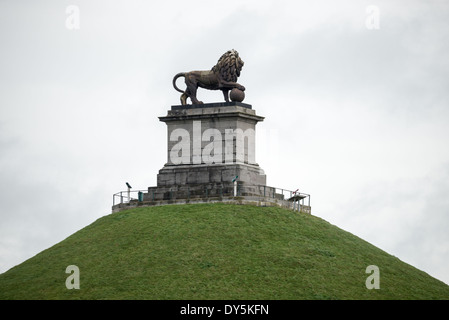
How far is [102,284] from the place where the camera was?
218 ft

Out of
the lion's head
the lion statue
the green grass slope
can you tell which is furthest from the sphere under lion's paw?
the green grass slope

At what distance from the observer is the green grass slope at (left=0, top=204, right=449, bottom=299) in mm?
65062

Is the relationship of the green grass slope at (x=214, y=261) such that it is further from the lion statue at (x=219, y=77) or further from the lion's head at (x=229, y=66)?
the lion's head at (x=229, y=66)

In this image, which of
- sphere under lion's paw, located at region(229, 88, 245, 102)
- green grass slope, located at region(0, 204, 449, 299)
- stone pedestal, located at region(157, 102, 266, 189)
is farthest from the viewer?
sphere under lion's paw, located at region(229, 88, 245, 102)

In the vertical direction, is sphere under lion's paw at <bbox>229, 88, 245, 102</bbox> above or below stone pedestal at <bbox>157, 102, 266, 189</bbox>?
above

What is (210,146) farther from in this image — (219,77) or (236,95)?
(219,77)

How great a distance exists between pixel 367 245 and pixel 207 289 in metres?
15.6

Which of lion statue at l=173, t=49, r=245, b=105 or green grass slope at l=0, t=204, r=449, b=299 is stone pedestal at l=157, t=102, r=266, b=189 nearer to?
lion statue at l=173, t=49, r=245, b=105

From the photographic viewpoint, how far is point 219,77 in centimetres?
8050

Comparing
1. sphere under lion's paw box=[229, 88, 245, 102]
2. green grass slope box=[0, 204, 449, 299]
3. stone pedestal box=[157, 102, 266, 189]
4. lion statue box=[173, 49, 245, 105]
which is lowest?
green grass slope box=[0, 204, 449, 299]

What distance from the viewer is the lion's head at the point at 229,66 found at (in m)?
80.2

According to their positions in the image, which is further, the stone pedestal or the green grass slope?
the stone pedestal
